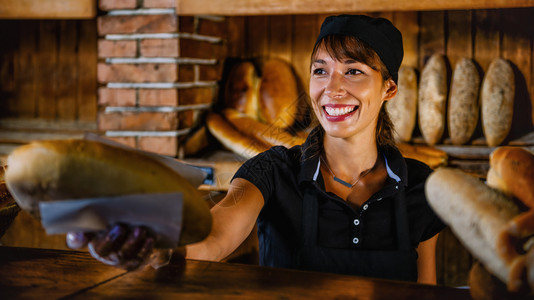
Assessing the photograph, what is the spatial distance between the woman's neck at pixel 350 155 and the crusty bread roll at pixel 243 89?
857 millimetres

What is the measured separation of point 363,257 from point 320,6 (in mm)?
937

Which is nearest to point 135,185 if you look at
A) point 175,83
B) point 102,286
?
point 102,286

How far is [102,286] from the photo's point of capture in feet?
2.22

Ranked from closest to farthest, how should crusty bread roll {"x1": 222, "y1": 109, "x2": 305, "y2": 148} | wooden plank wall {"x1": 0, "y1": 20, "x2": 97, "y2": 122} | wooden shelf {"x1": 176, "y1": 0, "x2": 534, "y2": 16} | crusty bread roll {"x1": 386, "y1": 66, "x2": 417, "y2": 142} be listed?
wooden shelf {"x1": 176, "y1": 0, "x2": 534, "y2": 16}, crusty bread roll {"x1": 222, "y1": 109, "x2": 305, "y2": 148}, crusty bread roll {"x1": 386, "y1": 66, "x2": 417, "y2": 142}, wooden plank wall {"x1": 0, "y1": 20, "x2": 97, "y2": 122}

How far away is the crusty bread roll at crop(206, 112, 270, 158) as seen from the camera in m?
1.81

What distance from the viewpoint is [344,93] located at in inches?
42.1

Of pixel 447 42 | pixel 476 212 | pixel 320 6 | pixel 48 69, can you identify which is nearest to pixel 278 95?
pixel 320 6

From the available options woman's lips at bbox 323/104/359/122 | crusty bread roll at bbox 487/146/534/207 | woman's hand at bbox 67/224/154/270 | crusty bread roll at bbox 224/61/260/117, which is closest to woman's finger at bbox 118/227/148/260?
woman's hand at bbox 67/224/154/270

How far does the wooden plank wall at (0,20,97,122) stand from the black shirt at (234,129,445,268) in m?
1.37

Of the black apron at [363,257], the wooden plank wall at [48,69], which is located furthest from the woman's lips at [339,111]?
the wooden plank wall at [48,69]

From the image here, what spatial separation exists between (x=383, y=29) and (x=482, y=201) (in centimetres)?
63

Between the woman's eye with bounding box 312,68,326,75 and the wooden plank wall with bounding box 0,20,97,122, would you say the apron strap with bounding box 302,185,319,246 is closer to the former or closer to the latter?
→ the woman's eye with bounding box 312,68,326,75

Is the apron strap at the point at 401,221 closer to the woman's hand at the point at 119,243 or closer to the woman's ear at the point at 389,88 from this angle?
the woman's ear at the point at 389,88

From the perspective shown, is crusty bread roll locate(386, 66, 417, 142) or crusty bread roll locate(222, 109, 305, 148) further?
crusty bread roll locate(386, 66, 417, 142)
